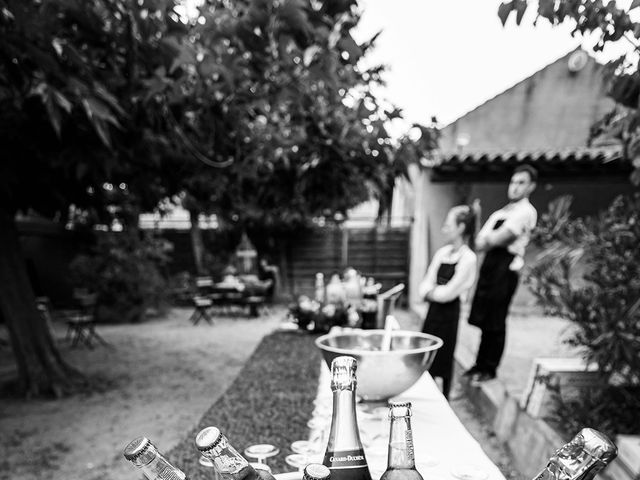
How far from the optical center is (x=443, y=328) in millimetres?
3223

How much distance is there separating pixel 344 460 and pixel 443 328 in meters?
2.57

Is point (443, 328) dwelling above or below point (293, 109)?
below

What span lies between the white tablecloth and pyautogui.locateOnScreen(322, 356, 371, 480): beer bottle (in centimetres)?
16

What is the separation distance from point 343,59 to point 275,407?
4.76 feet

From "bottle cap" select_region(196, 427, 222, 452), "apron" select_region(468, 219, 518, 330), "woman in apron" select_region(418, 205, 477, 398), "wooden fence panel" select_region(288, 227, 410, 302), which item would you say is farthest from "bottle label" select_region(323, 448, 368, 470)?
"wooden fence panel" select_region(288, 227, 410, 302)


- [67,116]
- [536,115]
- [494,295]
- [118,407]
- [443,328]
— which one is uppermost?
[536,115]

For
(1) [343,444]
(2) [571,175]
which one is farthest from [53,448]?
(2) [571,175]

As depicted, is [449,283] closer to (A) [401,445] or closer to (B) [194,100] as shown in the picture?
(B) [194,100]

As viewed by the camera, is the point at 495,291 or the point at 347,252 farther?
the point at 347,252

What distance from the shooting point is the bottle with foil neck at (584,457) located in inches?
22.7

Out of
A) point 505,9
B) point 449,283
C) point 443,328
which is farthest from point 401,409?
point 443,328

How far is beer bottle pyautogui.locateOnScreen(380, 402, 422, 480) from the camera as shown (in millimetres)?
688

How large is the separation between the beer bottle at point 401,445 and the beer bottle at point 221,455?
0.70 feet

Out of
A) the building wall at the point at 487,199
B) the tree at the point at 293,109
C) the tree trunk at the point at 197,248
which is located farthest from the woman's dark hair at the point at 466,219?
the tree trunk at the point at 197,248
